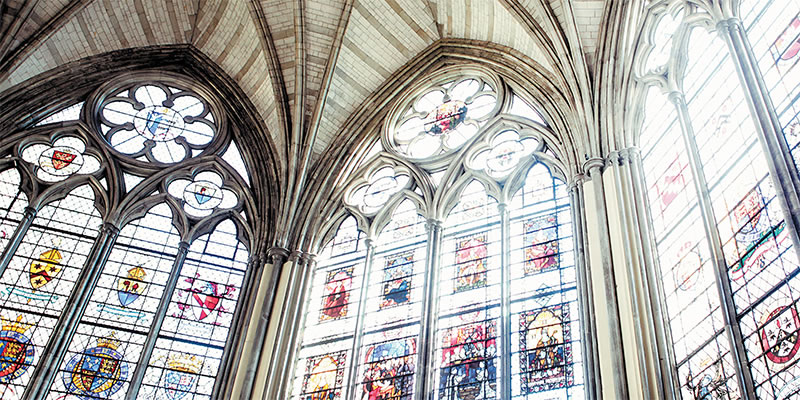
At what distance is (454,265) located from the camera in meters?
12.3

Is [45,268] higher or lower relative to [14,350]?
higher

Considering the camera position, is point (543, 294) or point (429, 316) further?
point (429, 316)

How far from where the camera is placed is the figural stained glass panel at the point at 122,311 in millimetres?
12164

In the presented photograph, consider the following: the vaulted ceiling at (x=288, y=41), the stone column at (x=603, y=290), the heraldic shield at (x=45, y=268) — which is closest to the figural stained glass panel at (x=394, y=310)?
the vaulted ceiling at (x=288, y=41)

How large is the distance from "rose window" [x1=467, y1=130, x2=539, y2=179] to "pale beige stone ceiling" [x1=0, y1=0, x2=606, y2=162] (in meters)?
1.44

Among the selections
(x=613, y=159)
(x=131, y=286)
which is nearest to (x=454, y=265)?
(x=613, y=159)

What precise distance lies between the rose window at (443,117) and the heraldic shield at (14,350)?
6481 mm

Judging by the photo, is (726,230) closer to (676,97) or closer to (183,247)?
(676,97)

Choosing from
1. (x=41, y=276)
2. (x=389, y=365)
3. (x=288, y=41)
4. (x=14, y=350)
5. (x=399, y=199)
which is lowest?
(x=14, y=350)

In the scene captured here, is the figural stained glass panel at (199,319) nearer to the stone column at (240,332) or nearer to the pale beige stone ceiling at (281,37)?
the stone column at (240,332)

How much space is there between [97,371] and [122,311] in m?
1.04

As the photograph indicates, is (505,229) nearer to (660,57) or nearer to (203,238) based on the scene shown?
(660,57)

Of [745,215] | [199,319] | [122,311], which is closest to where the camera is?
[745,215]

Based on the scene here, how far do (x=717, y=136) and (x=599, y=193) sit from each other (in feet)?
6.44
